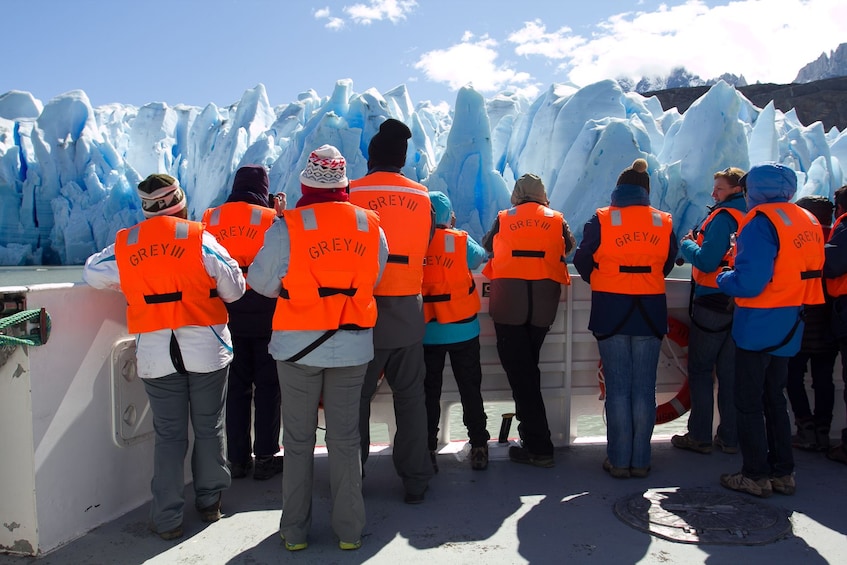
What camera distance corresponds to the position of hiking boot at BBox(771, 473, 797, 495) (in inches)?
98.6

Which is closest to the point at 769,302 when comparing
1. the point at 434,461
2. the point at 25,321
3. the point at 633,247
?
the point at 633,247

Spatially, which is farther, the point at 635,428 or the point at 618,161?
the point at 618,161

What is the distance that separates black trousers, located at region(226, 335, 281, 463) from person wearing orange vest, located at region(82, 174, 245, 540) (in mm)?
449

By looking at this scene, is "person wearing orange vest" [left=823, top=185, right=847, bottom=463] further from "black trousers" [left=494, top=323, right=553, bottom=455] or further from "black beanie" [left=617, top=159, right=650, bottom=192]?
"black trousers" [left=494, top=323, right=553, bottom=455]

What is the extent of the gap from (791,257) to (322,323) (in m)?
1.70

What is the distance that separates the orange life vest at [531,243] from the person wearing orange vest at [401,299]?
1.61 ft

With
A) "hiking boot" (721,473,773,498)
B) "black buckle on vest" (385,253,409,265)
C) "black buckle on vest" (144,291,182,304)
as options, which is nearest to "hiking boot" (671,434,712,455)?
"hiking boot" (721,473,773,498)

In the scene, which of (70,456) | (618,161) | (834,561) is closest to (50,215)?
(618,161)

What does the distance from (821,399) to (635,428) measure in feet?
3.40

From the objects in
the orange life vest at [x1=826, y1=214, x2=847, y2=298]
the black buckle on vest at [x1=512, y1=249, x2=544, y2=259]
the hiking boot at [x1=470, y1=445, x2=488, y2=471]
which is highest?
the black buckle on vest at [x1=512, y1=249, x2=544, y2=259]

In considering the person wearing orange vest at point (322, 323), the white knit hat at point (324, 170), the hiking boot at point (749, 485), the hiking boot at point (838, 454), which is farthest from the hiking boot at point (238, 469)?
the hiking boot at point (838, 454)

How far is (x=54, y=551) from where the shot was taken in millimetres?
2061

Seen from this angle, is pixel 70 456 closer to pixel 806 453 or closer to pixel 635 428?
pixel 635 428

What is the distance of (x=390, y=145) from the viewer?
7.93 ft
